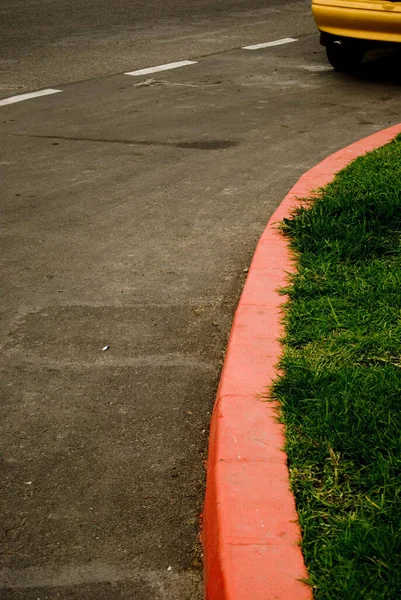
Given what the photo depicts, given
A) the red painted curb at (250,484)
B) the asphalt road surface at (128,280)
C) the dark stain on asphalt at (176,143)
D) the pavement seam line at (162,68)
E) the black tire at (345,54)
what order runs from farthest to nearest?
1. the pavement seam line at (162,68)
2. the black tire at (345,54)
3. the dark stain on asphalt at (176,143)
4. the asphalt road surface at (128,280)
5. the red painted curb at (250,484)

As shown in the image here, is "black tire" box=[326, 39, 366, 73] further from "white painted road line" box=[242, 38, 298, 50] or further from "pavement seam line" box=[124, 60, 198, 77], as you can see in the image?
"white painted road line" box=[242, 38, 298, 50]

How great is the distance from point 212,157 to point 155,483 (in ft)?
14.6

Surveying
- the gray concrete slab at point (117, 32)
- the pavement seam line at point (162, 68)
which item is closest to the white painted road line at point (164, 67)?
the pavement seam line at point (162, 68)

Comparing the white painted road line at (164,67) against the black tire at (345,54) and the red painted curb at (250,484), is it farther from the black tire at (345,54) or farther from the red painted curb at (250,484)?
the red painted curb at (250,484)

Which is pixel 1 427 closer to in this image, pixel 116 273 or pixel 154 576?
pixel 154 576

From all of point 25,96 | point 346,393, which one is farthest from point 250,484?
point 25,96

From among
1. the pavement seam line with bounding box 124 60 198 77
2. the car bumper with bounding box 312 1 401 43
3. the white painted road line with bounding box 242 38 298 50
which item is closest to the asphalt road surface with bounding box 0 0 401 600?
the pavement seam line with bounding box 124 60 198 77

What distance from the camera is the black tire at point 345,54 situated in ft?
33.9

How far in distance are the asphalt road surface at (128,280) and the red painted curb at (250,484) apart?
18cm

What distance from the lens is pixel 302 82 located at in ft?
33.6

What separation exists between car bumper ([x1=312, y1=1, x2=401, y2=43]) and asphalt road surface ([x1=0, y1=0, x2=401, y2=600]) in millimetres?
519

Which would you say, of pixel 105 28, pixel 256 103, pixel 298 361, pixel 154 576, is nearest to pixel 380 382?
pixel 298 361

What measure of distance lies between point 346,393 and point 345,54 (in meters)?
8.03

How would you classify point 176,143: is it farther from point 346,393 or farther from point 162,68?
point 346,393
